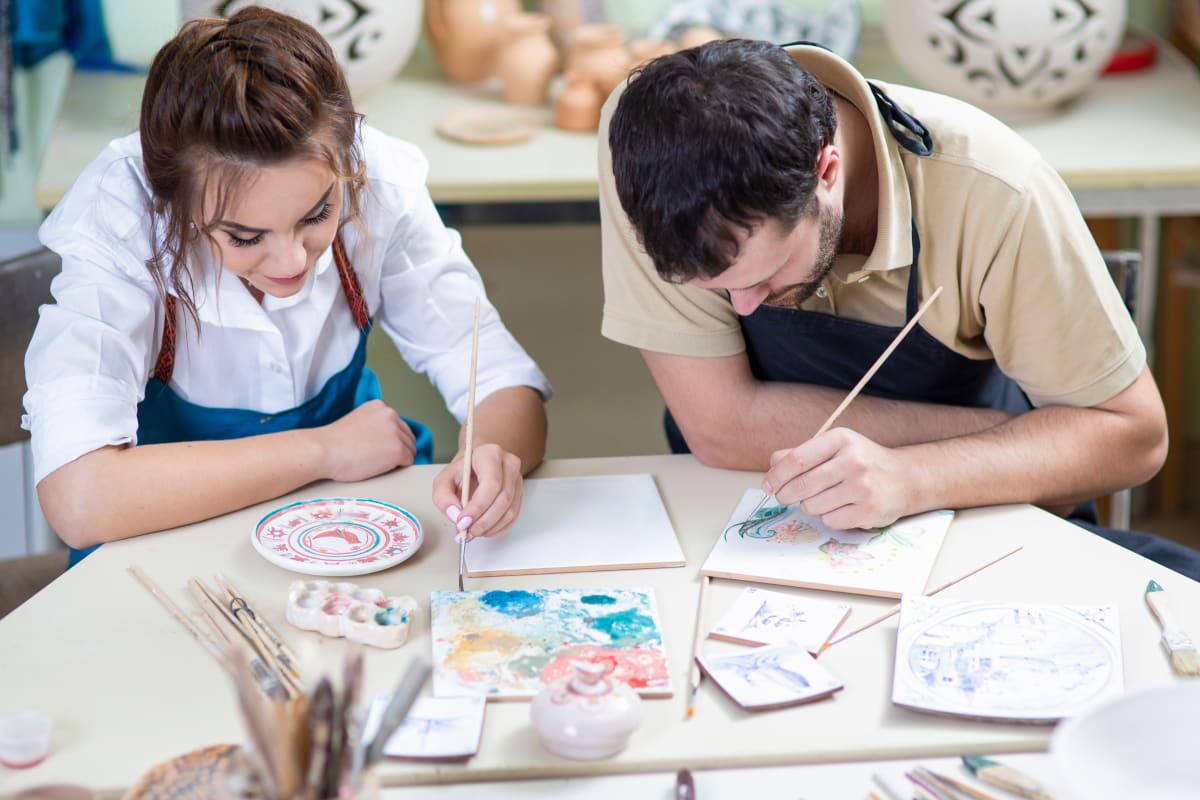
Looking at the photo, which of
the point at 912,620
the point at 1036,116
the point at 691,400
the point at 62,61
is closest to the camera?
the point at 912,620

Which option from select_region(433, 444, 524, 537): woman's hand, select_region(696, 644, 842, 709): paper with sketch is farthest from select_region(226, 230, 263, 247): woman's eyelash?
select_region(696, 644, 842, 709): paper with sketch

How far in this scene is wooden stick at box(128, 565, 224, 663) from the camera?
1245 mm

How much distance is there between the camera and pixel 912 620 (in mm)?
1251

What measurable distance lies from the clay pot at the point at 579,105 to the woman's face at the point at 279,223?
3.73ft

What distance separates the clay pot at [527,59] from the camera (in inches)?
108

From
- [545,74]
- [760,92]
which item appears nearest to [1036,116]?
[545,74]

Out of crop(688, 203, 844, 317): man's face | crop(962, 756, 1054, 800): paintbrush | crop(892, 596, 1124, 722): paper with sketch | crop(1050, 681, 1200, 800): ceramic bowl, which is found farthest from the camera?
crop(688, 203, 844, 317): man's face

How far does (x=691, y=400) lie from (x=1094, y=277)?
0.51 meters

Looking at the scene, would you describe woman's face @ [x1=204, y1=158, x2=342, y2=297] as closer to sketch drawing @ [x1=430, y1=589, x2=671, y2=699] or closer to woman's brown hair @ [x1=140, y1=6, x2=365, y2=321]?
woman's brown hair @ [x1=140, y1=6, x2=365, y2=321]

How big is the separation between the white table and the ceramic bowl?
0.22m

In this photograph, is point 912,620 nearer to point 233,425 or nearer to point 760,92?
point 760,92

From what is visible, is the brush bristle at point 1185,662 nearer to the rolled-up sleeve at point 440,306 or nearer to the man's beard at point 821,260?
the man's beard at point 821,260

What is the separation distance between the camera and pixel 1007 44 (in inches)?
97.0

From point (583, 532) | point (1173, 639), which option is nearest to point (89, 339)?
point (583, 532)
